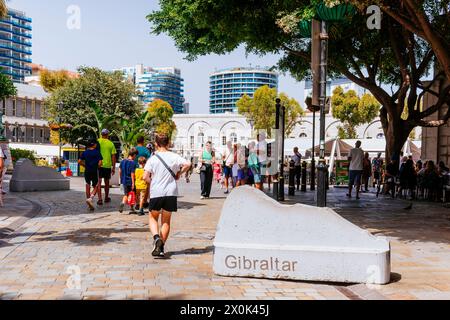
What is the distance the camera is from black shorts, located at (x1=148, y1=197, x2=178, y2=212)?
21.6 ft

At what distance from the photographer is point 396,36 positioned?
1695 cm

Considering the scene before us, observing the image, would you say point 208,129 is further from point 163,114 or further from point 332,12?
point 332,12

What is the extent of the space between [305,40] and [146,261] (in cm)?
1457

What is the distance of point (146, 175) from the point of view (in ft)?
21.8

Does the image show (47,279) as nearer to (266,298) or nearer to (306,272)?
(266,298)

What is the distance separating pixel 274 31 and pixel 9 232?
939cm

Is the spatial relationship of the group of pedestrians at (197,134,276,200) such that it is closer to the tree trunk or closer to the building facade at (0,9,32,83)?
the tree trunk

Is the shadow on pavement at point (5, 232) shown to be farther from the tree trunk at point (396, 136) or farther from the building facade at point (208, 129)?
the building facade at point (208, 129)

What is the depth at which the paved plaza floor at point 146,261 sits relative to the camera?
4.91m

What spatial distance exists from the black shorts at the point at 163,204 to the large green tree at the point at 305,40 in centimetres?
641

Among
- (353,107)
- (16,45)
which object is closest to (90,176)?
(353,107)

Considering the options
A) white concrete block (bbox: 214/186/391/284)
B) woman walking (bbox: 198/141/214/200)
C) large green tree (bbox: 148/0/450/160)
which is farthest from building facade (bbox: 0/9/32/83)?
white concrete block (bbox: 214/186/391/284)
